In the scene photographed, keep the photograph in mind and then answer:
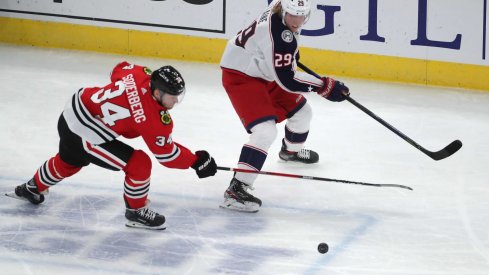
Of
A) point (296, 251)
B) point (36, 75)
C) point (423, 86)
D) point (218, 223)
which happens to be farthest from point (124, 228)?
point (423, 86)

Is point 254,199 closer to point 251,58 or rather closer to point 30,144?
point 251,58

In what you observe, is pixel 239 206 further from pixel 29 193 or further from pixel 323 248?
pixel 29 193

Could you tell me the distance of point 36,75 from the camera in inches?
282

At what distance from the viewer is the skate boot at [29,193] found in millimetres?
4773

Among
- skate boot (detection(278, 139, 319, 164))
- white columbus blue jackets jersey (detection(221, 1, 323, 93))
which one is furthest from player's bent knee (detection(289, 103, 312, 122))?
white columbus blue jackets jersey (detection(221, 1, 323, 93))

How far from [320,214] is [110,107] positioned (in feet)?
3.95

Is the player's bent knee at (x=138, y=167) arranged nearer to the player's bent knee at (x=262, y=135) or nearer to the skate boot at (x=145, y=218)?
the skate boot at (x=145, y=218)

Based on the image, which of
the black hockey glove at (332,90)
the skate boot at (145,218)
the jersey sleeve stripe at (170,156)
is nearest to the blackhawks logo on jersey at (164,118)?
the jersey sleeve stripe at (170,156)

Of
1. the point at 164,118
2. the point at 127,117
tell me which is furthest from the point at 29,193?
the point at 164,118

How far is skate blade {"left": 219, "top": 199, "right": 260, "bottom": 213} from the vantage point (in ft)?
16.0

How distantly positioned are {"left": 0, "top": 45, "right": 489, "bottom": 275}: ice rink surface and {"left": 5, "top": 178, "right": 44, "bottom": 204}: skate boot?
2.2 inches

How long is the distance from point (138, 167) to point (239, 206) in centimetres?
65

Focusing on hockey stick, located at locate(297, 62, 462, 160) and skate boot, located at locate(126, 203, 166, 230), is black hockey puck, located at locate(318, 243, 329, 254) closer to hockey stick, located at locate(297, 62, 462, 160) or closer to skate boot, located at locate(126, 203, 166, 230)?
skate boot, located at locate(126, 203, 166, 230)

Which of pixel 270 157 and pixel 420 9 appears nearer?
pixel 270 157
